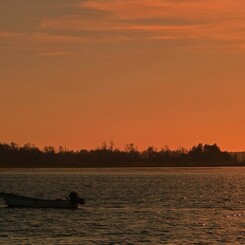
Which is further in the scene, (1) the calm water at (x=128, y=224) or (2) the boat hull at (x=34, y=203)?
(2) the boat hull at (x=34, y=203)

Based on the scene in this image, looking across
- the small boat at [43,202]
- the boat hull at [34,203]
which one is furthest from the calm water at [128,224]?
the boat hull at [34,203]

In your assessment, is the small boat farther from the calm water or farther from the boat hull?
the calm water

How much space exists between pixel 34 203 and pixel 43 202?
1.48m

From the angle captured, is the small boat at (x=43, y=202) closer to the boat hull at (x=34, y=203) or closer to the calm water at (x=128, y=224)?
the boat hull at (x=34, y=203)

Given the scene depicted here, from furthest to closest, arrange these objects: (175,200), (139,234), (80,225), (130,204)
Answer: (175,200) → (130,204) → (80,225) → (139,234)

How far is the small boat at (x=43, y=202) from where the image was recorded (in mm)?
116062

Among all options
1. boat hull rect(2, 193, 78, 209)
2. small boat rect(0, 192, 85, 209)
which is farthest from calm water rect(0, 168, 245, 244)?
boat hull rect(2, 193, 78, 209)

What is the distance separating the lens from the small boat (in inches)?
4569

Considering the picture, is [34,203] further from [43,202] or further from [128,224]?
[128,224]

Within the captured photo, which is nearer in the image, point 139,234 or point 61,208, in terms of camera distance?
point 139,234

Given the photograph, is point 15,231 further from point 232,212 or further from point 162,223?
point 232,212

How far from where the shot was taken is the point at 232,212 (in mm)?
114188

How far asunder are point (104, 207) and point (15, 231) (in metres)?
36.1

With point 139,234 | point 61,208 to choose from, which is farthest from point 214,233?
point 61,208
